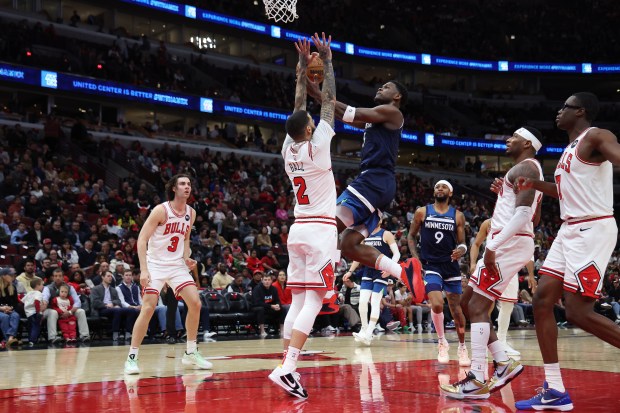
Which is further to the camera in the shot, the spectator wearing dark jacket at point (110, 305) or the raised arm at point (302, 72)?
the spectator wearing dark jacket at point (110, 305)

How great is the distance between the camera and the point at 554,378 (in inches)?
194

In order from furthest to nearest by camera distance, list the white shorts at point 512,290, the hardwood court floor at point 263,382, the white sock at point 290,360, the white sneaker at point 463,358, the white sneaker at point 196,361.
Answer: the white shorts at point 512,290 → the white sneaker at point 463,358 → the white sneaker at point 196,361 → the white sock at point 290,360 → the hardwood court floor at point 263,382

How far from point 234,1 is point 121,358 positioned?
3032 centimetres

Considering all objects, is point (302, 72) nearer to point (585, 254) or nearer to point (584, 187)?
point (584, 187)

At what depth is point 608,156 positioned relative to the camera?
4.79m

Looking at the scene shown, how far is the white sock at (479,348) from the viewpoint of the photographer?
543cm

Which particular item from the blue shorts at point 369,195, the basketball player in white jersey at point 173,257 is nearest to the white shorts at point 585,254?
the blue shorts at point 369,195

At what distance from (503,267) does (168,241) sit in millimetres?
3852

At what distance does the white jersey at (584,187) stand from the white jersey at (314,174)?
6.22 ft

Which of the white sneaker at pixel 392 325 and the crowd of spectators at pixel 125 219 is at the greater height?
the crowd of spectators at pixel 125 219

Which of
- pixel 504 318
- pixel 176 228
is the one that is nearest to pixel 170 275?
pixel 176 228

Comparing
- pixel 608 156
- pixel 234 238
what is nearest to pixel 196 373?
pixel 608 156

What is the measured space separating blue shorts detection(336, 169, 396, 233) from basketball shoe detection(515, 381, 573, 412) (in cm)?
212

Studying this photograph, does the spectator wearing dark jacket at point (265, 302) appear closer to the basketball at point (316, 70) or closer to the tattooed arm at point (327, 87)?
the basketball at point (316, 70)
